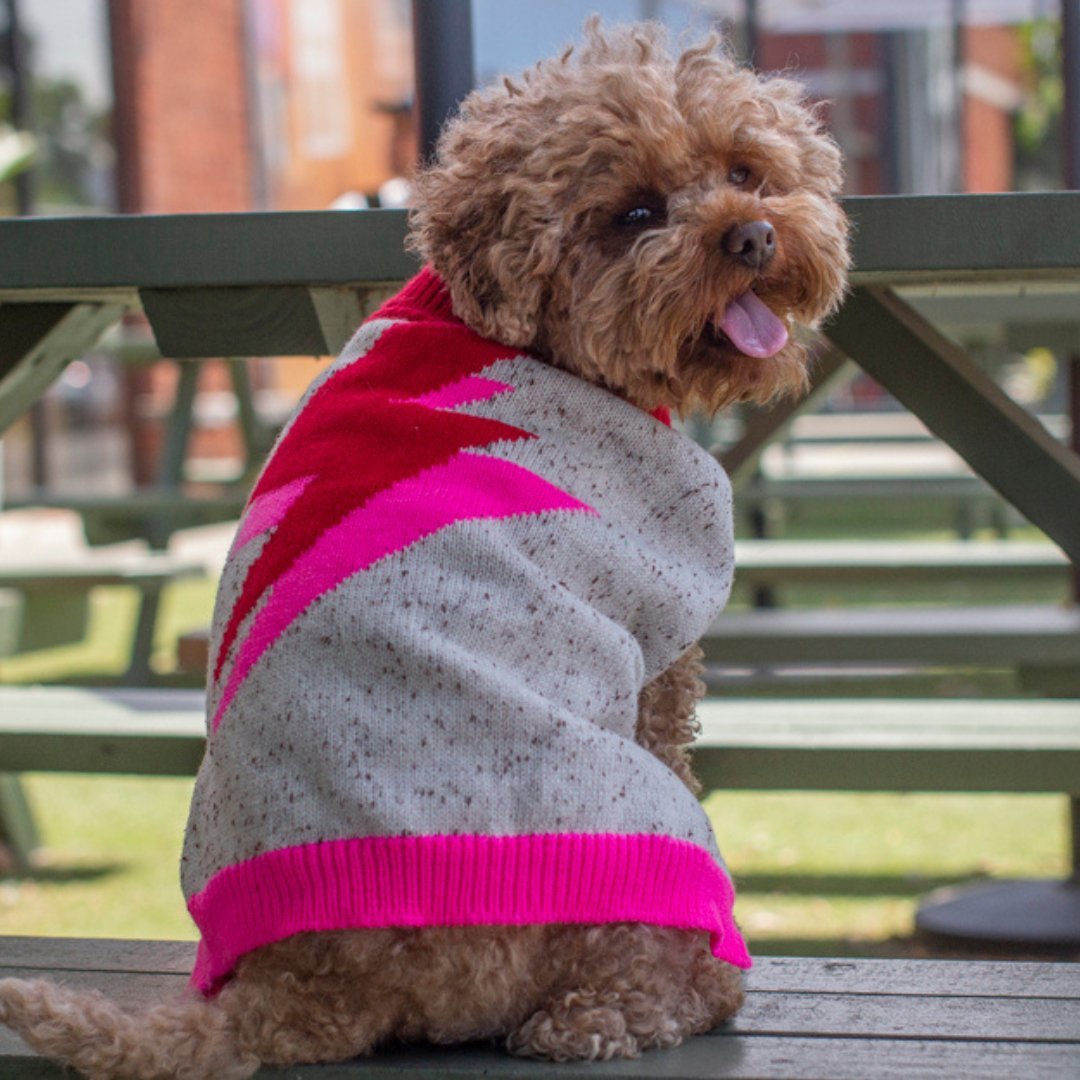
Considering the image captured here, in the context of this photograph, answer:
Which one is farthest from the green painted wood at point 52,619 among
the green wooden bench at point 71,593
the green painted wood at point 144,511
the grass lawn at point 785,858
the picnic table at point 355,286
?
the picnic table at point 355,286

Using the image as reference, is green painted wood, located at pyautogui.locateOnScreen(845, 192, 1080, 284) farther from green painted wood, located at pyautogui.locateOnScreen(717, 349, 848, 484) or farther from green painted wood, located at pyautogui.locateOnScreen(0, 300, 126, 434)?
green painted wood, located at pyautogui.locateOnScreen(717, 349, 848, 484)

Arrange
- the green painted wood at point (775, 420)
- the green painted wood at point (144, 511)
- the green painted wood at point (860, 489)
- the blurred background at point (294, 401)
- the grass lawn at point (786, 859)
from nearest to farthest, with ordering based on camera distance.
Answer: the green painted wood at point (775, 420) < the grass lawn at point (786, 859) < the blurred background at point (294, 401) < the green painted wood at point (860, 489) < the green painted wood at point (144, 511)

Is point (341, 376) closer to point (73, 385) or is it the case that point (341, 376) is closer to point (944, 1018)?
point (944, 1018)

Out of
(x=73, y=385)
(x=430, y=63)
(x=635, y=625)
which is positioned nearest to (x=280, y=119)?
(x=73, y=385)

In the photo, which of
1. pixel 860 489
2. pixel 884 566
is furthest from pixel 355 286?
pixel 860 489

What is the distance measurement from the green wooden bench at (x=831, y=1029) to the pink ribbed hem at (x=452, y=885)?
0.45 ft

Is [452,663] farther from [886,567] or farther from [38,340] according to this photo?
[886,567]

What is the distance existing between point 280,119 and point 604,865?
1391 centimetres

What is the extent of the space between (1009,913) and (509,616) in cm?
218

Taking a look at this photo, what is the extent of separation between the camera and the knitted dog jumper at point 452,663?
1.44 m

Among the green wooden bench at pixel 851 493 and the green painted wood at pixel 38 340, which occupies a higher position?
the green painted wood at pixel 38 340

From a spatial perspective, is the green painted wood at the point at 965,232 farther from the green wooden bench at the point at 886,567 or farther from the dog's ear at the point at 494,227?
the green wooden bench at the point at 886,567

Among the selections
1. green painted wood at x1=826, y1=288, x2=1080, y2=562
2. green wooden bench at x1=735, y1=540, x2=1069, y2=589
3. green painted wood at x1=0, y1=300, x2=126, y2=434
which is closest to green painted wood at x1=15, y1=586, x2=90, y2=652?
green wooden bench at x1=735, y1=540, x2=1069, y2=589

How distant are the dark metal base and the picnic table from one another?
1214mm
